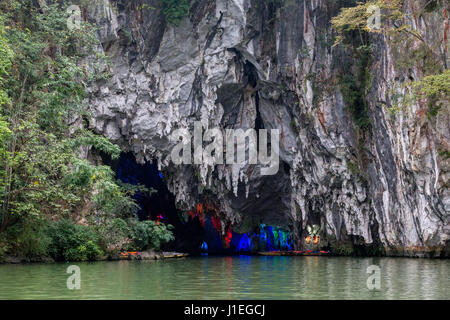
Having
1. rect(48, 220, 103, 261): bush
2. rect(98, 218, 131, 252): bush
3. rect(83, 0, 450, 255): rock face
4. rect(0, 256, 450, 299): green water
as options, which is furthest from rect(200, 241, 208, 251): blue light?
rect(0, 256, 450, 299): green water

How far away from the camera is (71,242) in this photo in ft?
64.3

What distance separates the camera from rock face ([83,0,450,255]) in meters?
26.1

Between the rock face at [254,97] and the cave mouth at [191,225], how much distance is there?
277 centimetres

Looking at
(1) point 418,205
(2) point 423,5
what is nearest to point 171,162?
(1) point 418,205

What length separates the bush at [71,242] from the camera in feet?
63.1

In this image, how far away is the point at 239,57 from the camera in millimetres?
28328

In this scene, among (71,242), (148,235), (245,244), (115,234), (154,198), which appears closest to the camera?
(71,242)

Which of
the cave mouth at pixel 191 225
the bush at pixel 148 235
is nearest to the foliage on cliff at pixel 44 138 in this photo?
the bush at pixel 148 235

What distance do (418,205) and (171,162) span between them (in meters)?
13.1

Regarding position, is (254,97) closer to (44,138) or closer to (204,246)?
(204,246)

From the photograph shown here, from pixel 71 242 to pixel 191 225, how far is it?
15849 mm

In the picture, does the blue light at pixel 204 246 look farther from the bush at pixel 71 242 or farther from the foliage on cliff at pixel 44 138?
the bush at pixel 71 242

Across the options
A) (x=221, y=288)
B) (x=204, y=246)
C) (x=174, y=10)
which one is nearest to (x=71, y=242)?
(x=221, y=288)

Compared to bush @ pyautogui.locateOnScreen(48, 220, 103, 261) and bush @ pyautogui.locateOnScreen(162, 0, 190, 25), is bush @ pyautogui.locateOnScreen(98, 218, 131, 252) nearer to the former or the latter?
bush @ pyautogui.locateOnScreen(48, 220, 103, 261)
